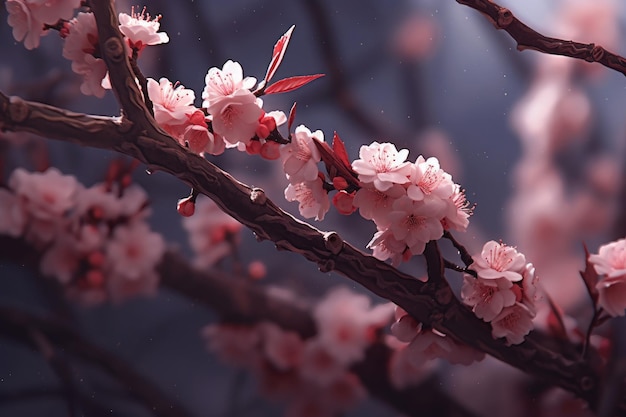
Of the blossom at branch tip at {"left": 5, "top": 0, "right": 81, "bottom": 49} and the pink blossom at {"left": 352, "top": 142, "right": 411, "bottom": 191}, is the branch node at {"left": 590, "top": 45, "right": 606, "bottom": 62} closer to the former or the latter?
the pink blossom at {"left": 352, "top": 142, "right": 411, "bottom": 191}

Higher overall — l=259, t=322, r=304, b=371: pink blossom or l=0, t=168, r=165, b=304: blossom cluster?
l=0, t=168, r=165, b=304: blossom cluster

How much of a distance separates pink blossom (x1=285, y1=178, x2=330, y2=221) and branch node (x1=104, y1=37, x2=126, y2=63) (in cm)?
24

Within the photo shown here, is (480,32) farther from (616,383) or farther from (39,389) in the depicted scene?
(39,389)

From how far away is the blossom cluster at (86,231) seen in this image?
96 cm

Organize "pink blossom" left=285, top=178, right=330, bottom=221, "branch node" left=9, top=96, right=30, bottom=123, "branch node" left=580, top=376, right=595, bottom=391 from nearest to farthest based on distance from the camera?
"branch node" left=9, top=96, right=30, bottom=123 → "pink blossom" left=285, top=178, right=330, bottom=221 → "branch node" left=580, top=376, right=595, bottom=391

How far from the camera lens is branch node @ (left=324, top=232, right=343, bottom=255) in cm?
75

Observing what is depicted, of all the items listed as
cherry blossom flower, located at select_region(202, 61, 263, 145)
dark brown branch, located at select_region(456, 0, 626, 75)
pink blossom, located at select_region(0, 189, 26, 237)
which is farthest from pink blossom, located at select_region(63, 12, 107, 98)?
dark brown branch, located at select_region(456, 0, 626, 75)

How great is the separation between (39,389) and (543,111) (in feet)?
2.91

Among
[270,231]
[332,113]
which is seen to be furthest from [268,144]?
[332,113]

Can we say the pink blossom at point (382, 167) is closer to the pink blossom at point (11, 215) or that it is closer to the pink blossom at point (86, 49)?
the pink blossom at point (86, 49)

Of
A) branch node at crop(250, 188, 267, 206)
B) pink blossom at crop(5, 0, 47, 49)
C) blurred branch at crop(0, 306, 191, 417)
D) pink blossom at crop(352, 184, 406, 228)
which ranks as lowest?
blurred branch at crop(0, 306, 191, 417)

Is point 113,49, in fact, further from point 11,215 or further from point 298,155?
point 11,215

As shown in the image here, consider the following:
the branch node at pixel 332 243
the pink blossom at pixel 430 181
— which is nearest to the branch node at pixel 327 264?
the branch node at pixel 332 243

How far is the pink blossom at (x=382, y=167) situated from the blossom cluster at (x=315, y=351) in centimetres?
31
